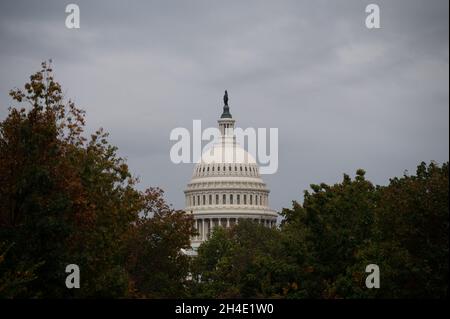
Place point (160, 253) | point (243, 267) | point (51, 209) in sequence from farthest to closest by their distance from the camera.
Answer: point (243, 267)
point (160, 253)
point (51, 209)

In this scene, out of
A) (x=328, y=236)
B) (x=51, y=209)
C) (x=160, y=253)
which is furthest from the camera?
(x=160, y=253)

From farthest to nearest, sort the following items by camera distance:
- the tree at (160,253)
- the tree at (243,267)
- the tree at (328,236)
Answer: the tree at (160,253) → the tree at (243,267) → the tree at (328,236)

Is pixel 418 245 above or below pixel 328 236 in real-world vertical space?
below

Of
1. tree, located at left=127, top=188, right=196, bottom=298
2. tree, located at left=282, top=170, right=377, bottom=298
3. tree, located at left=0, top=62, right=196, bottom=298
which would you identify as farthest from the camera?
tree, located at left=127, top=188, right=196, bottom=298

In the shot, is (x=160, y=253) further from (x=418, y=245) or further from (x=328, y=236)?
(x=418, y=245)

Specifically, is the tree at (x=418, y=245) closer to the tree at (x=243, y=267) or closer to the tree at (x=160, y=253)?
the tree at (x=243, y=267)

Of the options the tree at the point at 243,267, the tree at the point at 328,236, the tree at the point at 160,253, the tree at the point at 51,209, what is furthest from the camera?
the tree at the point at 160,253

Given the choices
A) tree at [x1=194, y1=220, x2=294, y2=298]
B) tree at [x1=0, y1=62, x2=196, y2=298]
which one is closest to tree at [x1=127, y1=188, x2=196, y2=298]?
tree at [x1=194, y1=220, x2=294, y2=298]

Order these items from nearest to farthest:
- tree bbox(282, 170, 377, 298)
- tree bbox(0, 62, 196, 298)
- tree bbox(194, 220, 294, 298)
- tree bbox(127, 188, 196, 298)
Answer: tree bbox(0, 62, 196, 298), tree bbox(282, 170, 377, 298), tree bbox(194, 220, 294, 298), tree bbox(127, 188, 196, 298)

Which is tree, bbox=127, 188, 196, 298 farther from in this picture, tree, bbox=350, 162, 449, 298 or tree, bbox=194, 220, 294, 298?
tree, bbox=350, 162, 449, 298

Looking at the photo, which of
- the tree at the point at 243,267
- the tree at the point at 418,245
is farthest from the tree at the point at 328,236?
the tree at the point at 418,245

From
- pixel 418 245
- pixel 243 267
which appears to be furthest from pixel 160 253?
pixel 418 245

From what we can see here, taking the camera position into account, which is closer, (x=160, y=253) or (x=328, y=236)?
(x=328, y=236)

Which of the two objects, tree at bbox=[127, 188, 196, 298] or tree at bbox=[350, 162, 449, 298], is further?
tree at bbox=[127, 188, 196, 298]
